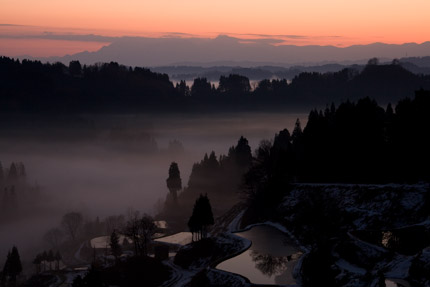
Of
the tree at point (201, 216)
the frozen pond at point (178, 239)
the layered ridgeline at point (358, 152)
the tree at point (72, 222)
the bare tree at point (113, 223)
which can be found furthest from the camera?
the tree at point (72, 222)

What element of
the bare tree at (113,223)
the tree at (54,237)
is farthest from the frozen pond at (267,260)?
the tree at (54,237)

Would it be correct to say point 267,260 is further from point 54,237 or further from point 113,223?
point 54,237

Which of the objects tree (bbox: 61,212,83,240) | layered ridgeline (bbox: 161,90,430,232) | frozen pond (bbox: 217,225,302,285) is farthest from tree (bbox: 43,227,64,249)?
frozen pond (bbox: 217,225,302,285)

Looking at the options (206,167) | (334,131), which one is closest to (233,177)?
(206,167)

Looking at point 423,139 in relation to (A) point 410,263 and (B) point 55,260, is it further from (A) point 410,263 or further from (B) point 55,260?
(B) point 55,260

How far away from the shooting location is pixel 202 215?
93.7 m

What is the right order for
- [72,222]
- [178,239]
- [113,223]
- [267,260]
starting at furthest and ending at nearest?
1. [72,222]
2. [113,223]
3. [178,239]
4. [267,260]

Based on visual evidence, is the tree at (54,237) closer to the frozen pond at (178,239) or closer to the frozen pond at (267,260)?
the frozen pond at (178,239)

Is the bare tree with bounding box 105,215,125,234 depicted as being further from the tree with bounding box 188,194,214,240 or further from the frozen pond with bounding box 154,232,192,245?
the tree with bounding box 188,194,214,240

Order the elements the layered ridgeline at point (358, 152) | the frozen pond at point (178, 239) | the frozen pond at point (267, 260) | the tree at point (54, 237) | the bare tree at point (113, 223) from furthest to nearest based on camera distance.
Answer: the tree at point (54, 237), the bare tree at point (113, 223), the frozen pond at point (178, 239), the layered ridgeline at point (358, 152), the frozen pond at point (267, 260)

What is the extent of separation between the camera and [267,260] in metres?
68.2

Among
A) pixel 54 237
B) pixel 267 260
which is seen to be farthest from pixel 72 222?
pixel 267 260

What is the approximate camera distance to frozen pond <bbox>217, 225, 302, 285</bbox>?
62312mm

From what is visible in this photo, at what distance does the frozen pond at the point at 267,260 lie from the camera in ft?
204
